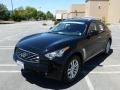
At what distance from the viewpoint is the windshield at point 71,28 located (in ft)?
21.8

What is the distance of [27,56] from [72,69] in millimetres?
1241

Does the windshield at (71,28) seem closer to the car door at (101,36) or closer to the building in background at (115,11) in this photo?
the car door at (101,36)

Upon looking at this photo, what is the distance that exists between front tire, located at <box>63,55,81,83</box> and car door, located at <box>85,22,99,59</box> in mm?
750

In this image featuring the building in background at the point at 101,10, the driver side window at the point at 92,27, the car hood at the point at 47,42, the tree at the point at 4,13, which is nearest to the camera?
the car hood at the point at 47,42

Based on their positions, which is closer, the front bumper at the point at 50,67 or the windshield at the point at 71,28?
the front bumper at the point at 50,67

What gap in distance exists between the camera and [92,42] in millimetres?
6898

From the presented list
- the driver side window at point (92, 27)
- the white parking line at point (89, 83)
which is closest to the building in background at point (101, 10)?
the driver side window at point (92, 27)

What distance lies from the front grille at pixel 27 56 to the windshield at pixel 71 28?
171 centimetres

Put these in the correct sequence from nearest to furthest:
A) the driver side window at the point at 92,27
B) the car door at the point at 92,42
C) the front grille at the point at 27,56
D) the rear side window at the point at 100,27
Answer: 1. the front grille at the point at 27,56
2. the car door at the point at 92,42
3. the driver side window at the point at 92,27
4. the rear side window at the point at 100,27

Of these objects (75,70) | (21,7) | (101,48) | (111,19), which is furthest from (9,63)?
(21,7)

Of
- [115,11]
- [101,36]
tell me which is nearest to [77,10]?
[115,11]

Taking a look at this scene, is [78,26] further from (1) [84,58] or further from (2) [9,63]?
(2) [9,63]

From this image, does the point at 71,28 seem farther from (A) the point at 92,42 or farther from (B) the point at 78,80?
(B) the point at 78,80

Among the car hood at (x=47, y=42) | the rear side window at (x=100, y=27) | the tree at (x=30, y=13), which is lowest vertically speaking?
the tree at (x=30, y=13)
